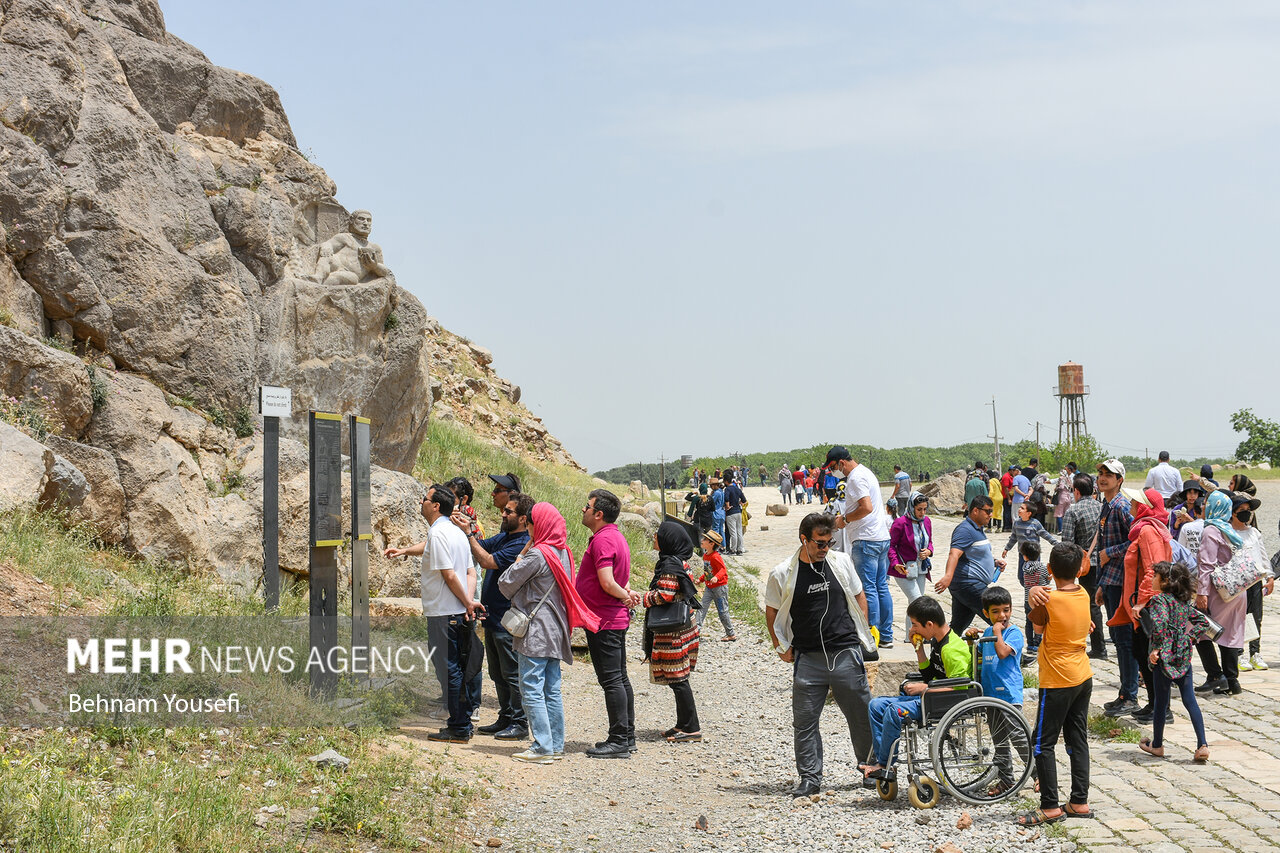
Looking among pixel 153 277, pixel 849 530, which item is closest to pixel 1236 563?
pixel 849 530

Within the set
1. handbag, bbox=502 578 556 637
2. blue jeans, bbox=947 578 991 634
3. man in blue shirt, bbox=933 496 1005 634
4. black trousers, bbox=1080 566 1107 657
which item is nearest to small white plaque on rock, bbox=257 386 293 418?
handbag, bbox=502 578 556 637

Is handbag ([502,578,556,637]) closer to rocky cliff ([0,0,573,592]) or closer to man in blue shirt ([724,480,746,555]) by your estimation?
rocky cliff ([0,0,573,592])

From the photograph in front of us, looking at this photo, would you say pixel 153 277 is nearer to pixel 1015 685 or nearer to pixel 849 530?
pixel 849 530

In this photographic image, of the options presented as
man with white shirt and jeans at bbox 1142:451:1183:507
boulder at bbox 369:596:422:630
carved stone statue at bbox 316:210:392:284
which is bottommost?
boulder at bbox 369:596:422:630

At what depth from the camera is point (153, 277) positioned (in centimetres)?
1231

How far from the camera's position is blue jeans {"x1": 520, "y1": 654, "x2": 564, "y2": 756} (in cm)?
707

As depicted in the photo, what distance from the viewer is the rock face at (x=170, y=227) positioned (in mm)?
11477

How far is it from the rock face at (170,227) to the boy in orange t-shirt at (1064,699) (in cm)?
961

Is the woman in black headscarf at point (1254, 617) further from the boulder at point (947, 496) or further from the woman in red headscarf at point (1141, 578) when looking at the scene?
the boulder at point (947, 496)

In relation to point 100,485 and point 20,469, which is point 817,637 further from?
point 100,485

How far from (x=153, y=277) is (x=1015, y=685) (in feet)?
35.6

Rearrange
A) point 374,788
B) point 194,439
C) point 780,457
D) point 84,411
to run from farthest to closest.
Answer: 1. point 780,457
2. point 194,439
3. point 84,411
4. point 374,788

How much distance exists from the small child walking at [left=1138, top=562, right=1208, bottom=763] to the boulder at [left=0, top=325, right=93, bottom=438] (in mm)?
10070

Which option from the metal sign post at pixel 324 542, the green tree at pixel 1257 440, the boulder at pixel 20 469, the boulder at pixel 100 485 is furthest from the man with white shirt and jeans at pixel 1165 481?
the green tree at pixel 1257 440
